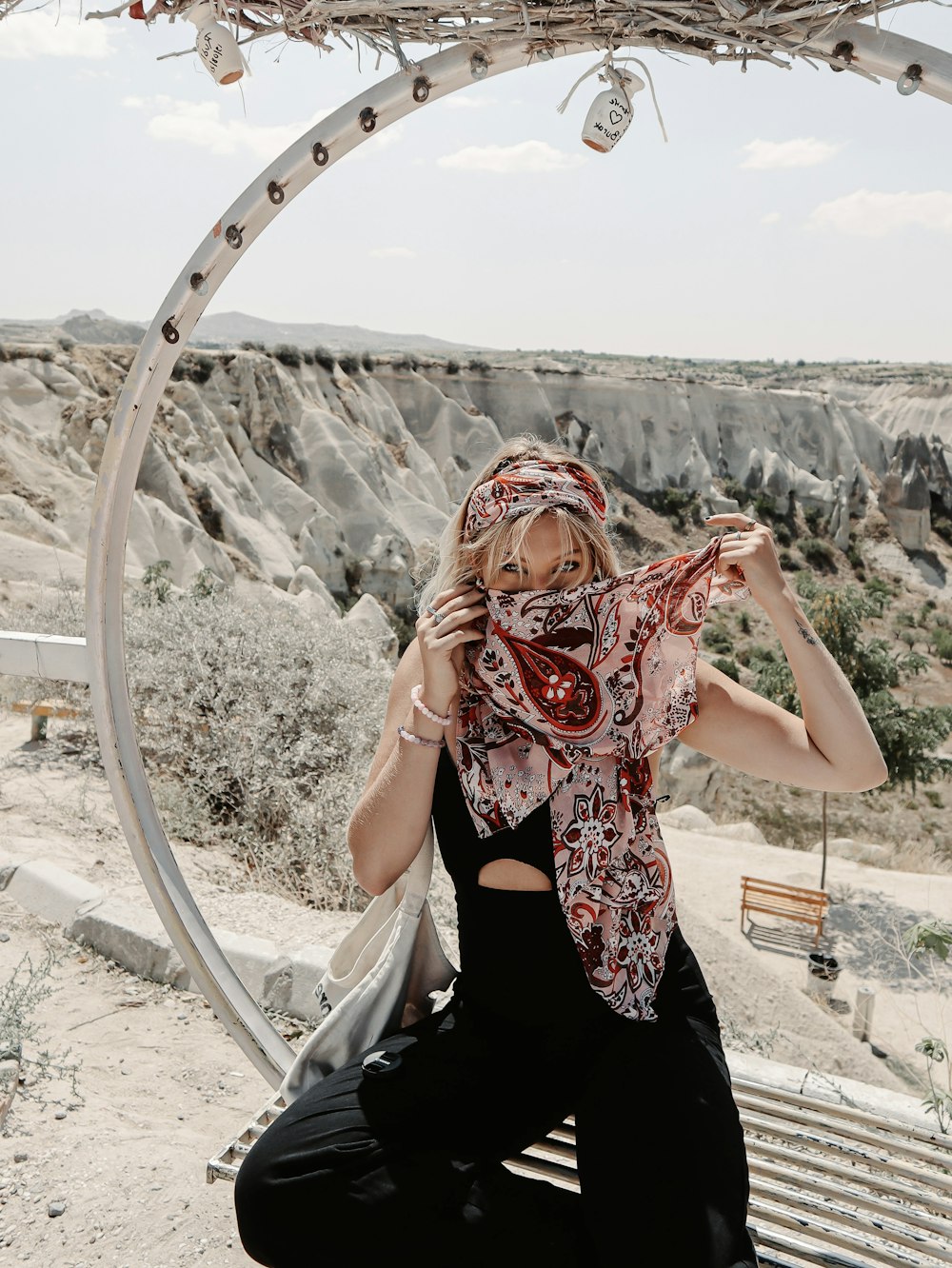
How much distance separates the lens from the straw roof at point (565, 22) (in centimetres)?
144

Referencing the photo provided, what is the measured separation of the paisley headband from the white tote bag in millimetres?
611

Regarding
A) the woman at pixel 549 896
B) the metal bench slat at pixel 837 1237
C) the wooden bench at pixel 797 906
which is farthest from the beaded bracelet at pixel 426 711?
the wooden bench at pixel 797 906

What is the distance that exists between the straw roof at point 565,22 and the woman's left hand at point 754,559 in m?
0.72

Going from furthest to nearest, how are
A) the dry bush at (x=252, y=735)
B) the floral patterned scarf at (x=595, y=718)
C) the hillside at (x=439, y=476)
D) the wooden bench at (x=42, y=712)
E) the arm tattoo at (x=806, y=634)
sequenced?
1. the hillside at (x=439, y=476)
2. the wooden bench at (x=42, y=712)
3. the dry bush at (x=252, y=735)
4. the floral patterned scarf at (x=595, y=718)
5. the arm tattoo at (x=806, y=634)

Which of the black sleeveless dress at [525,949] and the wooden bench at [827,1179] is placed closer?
the black sleeveless dress at [525,949]

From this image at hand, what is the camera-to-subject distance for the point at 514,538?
5.76ft

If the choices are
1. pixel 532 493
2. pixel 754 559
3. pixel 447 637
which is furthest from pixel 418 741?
pixel 754 559

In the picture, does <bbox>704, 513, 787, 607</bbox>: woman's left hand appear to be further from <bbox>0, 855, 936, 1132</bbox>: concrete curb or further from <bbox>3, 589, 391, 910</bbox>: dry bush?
<bbox>3, 589, 391, 910</bbox>: dry bush

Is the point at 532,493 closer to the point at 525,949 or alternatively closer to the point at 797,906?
the point at 525,949

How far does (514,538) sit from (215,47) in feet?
3.39

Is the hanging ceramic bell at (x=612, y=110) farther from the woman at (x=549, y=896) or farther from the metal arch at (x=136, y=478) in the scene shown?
the woman at (x=549, y=896)

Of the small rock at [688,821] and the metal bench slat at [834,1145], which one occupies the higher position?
the metal bench slat at [834,1145]

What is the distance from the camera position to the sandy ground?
6.86 ft

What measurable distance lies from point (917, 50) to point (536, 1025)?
165 centimetres
